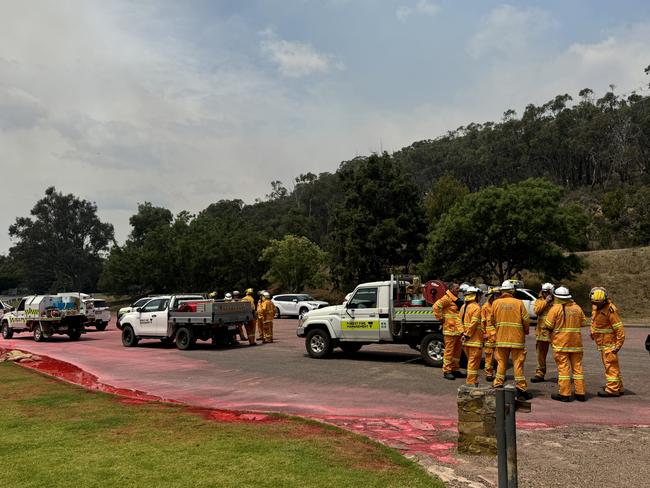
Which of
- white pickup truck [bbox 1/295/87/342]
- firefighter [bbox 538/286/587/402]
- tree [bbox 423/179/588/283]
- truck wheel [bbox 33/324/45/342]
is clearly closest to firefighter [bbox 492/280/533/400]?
firefighter [bbox 538/286/587/402]

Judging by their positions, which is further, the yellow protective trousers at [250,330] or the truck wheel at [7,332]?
the truck wheel at [7,332]

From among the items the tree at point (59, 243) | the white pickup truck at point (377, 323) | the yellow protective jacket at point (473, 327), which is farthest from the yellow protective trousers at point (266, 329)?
the tree at point (59, 243)

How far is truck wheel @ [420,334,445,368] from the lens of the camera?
12766 millimetres

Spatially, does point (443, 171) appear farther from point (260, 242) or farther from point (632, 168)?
point (260, 242)

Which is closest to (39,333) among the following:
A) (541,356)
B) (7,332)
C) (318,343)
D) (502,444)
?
(7,332)

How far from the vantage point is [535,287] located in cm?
3775

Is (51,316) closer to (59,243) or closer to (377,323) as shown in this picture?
(377,323)

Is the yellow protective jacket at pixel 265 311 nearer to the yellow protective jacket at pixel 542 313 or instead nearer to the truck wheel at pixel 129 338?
the truck wheel at pixel 129 338

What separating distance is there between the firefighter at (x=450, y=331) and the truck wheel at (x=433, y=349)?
1.32 m

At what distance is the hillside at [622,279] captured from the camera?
1293 inches

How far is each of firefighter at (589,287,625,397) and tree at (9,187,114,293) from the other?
110 meters

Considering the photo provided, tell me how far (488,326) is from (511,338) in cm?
50

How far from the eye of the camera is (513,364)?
9.29 metres

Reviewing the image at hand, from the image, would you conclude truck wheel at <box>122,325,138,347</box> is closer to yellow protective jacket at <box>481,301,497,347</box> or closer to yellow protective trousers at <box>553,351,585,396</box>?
yellow protective jacket at <box>481,301,497,347</box>
